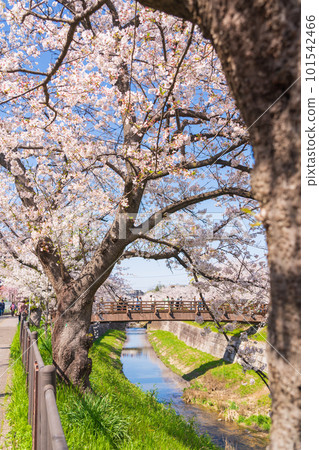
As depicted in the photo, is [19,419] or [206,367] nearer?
[19,419]

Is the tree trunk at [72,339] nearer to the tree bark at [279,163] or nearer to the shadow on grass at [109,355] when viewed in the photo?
the tree bark at [279,163]

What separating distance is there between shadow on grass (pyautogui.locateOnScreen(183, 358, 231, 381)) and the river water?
478 mm

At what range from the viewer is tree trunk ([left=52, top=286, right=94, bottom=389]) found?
6984 millimetres

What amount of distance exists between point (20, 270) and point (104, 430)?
1525 cm

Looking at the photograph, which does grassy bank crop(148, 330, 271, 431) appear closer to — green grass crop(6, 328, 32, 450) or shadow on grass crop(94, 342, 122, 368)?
shadow on grass crop(94, 342, 122, 368)

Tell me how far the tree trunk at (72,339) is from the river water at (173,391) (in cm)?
422

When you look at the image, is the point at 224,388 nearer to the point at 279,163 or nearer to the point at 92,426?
the point at 92,426

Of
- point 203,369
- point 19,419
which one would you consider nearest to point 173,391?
point 203,369

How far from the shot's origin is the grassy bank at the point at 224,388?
1773 cm

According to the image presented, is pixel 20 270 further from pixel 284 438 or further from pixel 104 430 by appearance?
pixel 284 438

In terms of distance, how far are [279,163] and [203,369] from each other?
87.3 ft

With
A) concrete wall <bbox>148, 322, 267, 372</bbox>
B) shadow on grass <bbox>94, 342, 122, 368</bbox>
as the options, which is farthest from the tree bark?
shadow on grass <bbox>94, 342, 122, 368</bbox>

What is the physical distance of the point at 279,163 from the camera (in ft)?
4.92

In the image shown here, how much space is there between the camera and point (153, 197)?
991 centimetres
